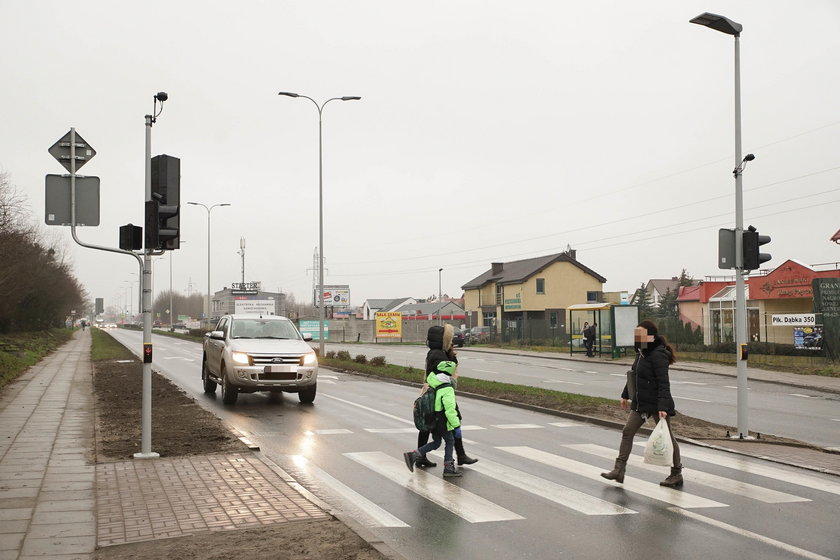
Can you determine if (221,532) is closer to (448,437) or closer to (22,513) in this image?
(22,513)

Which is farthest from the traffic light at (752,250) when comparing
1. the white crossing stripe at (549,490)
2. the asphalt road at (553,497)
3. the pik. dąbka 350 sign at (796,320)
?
the pik. dąbka 350 sign at (796,320)

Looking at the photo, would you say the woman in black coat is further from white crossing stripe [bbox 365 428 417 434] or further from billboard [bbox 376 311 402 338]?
billboard [bbox 376 311 402 338]

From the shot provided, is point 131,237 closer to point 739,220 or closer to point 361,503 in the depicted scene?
point 361,503

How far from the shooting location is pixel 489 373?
26.5 meters

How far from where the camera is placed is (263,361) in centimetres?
1533

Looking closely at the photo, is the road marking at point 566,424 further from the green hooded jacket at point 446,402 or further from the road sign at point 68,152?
the road sign at point 68,152

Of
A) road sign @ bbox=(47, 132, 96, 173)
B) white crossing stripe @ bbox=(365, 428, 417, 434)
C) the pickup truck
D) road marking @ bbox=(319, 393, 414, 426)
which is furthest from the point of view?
the pickup truck

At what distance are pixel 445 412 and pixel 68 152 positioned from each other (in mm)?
5547

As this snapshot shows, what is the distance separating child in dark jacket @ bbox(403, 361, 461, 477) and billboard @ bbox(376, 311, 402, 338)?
62.7 metres

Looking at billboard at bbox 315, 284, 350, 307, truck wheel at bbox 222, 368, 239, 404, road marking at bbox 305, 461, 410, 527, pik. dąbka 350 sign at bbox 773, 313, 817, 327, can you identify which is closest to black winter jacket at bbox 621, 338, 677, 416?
road marking at bbox 305, 461, 410, 527

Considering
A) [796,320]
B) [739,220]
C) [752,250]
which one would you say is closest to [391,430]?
[752,250]

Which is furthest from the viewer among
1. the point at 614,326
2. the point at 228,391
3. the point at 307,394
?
the point at 614,326

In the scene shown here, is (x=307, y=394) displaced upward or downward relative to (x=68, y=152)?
downward

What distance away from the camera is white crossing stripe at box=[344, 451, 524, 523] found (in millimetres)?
6832
